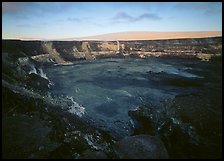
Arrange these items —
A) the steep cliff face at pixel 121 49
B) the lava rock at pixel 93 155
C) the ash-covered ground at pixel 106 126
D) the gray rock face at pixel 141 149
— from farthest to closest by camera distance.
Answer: the steep cliff face at pixel 121 49
the ash-covered ground at pixel 106 126
the gray rock face at pixel 141 149
the lava rock at pixel 93 155

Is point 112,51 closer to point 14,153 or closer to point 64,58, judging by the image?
point 64,58

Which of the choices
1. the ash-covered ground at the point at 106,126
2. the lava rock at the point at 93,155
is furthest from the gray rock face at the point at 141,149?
the lava rock at the point at 93,155

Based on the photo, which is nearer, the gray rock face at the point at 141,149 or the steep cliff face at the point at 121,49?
the gray rock face at the point at 141,149

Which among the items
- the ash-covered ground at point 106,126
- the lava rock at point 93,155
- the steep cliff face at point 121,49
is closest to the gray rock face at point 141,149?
the ash-covered ground at point 106,126

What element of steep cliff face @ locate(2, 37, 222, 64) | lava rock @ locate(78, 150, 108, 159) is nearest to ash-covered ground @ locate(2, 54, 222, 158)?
lava rock @ locate(78, 150, 108, 159)

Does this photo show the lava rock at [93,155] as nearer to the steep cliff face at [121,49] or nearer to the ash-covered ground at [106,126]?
the ash-covered ground at [106,126]

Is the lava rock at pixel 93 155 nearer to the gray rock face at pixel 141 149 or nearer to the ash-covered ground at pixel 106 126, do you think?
the ash-covered ground at pixel 106 126

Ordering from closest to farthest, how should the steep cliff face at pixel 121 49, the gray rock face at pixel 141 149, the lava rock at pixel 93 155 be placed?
the lava rock at pixel 93 155 < the gray rock face at pixel 141 149 < the steep cliff face at pixel 121 49

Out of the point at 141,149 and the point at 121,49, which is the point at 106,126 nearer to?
the point at 141,149

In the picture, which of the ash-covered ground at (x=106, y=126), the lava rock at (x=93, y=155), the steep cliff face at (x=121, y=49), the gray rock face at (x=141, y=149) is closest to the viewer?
the lava rock at (x=93, y=155)
